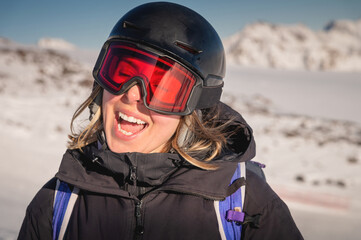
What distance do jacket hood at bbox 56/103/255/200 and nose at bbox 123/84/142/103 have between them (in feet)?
1.03

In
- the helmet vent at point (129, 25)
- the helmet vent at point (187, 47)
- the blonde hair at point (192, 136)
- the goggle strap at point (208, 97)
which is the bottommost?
the blonde hair at point (192, 136)

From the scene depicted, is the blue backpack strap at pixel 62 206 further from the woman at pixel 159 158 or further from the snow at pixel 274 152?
the snow at pixel 274 152

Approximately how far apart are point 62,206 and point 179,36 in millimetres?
1147

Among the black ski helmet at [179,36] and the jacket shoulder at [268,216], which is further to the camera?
the black ski helmet at [179,36]

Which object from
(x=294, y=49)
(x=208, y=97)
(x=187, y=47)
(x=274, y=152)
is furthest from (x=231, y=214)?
(x=294, y=49)

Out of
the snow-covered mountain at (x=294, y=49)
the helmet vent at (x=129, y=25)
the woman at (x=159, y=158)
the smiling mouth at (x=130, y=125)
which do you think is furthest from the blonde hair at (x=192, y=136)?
the snow-covered mountain at (x=294, y=49)

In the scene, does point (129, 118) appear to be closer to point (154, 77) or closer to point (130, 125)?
point (130, 125)

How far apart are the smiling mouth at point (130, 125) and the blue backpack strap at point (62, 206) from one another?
1.36ft

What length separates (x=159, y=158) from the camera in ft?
5.10

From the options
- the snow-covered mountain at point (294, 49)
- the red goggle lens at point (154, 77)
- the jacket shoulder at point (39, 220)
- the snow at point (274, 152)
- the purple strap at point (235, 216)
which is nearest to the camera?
the purple strap at point (235, 216)

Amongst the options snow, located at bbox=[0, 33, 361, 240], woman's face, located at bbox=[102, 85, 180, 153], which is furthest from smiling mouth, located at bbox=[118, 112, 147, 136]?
snow, located at bbox=[0, 33, 361, 240]

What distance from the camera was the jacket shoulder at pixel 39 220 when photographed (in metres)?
1.50

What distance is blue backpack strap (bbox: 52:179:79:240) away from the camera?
1.45 metres

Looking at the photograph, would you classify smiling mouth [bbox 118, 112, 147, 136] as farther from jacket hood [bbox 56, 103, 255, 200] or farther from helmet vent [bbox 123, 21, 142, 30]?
helmet vent [bbox 123, 21, 142, 30]
